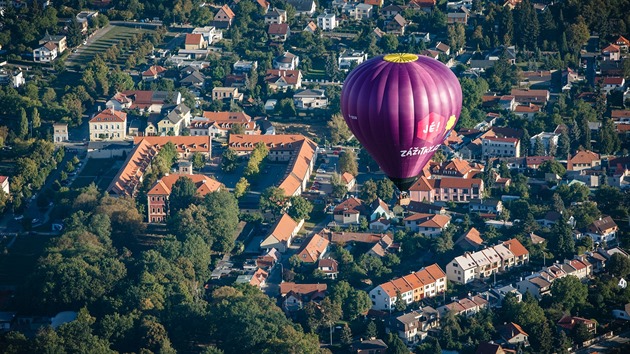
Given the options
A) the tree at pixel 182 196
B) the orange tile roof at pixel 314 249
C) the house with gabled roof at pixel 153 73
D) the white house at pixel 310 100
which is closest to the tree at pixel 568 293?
the orange tile roof at pixel 314 249

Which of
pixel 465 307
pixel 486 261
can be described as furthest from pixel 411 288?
pixel 486 261

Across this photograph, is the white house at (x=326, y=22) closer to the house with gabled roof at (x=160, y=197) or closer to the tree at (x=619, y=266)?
the house with gabled roof at (x=160, y=197)

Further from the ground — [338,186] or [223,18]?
[338,186]

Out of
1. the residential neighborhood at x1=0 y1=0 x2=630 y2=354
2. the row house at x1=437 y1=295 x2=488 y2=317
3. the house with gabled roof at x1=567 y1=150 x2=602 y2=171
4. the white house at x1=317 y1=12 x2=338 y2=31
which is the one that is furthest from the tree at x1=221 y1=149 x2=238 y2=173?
the white house at x1=317 y1=12 x2=338 y2=31

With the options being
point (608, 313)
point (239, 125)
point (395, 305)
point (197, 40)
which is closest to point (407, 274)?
point (395, 305)

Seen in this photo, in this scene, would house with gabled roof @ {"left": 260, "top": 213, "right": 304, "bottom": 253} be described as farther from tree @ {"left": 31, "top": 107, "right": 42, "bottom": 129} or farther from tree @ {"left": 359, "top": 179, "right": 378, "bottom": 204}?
tree @ {"left": 31, "top": 107, "right": 42, "bottom": 129}

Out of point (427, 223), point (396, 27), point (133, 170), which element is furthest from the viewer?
point (396, 27)

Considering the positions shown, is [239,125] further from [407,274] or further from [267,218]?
[407,274]

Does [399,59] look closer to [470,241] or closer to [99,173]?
[470,241]
